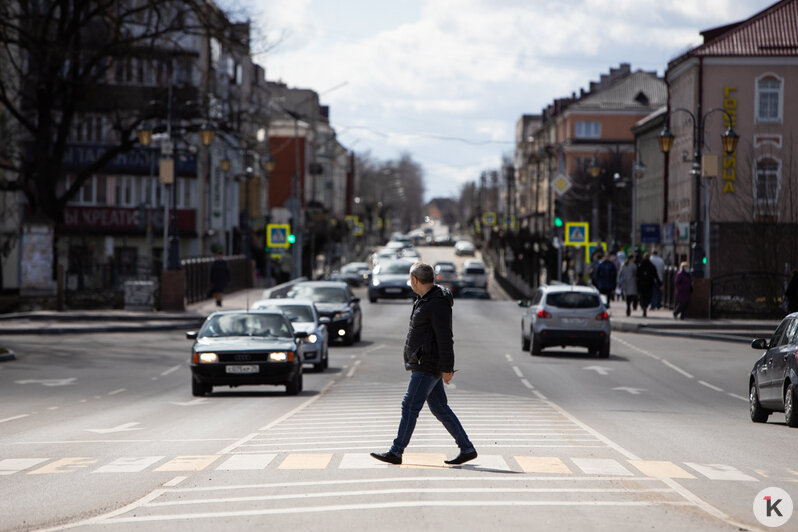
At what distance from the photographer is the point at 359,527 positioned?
8.62m

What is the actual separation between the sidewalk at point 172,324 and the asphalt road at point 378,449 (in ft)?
35.1

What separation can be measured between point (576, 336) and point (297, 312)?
649cm

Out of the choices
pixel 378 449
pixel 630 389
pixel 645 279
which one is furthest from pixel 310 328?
pixel 645 279

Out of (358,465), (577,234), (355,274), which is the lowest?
(358,465)

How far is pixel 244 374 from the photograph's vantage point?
2216 cm

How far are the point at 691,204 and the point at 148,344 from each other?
41.1m

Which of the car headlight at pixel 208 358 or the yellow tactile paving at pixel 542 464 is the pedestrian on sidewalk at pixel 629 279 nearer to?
the car headlight at pixel 208 358

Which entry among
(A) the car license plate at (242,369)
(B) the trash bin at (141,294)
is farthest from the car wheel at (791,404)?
(B) the trash bin at (141,294)

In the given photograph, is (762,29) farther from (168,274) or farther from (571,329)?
(571,329)

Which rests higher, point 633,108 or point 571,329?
point 633,108

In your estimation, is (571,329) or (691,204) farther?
(691,204)

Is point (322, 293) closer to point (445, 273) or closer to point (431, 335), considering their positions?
point (431, 335)

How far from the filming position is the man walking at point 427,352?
12.0 meters

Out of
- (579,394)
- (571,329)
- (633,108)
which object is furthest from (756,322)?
(633,108)
